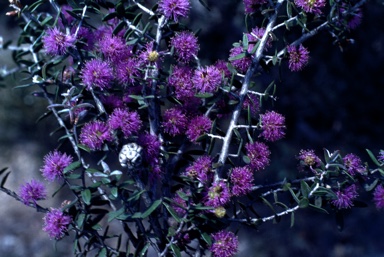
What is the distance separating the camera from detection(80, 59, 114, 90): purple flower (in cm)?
97

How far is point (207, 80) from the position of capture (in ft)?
3.25

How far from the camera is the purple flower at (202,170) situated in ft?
3.32

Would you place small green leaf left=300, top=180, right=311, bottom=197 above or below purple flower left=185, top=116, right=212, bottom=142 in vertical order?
below

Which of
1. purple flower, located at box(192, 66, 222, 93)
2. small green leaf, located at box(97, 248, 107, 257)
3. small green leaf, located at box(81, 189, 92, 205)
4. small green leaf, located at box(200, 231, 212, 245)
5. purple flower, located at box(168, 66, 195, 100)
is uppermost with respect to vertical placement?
purple flower, located at box(192, 66, 222, 93)

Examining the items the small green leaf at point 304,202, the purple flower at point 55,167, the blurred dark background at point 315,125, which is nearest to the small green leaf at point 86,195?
the purple flower at point 55,167

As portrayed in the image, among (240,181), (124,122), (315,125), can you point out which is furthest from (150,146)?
(315,125)

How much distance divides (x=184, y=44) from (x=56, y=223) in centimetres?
42

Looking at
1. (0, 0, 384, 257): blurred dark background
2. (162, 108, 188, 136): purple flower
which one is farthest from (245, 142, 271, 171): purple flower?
(0, 0, 384, 257): blurred dark background

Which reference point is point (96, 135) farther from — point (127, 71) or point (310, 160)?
point (310, 160)

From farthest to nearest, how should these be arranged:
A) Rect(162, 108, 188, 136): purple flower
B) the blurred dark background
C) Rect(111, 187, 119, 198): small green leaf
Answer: the blurred dark background < Rect(162, 108, 188, 136): purple flower < Rect(111, 187, 119, 198): small green leaf

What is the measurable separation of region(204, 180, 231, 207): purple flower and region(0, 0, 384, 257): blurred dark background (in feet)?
4.33

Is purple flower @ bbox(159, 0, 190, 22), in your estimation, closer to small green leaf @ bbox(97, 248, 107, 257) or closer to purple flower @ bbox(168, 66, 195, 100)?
purple flower @ bbox(168, 66, 195, 100)

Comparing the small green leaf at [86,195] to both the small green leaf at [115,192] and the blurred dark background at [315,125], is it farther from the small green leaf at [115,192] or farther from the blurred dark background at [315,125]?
the blurred dark background at [315,125]

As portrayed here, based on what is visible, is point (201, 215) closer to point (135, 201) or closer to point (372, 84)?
point (135, 201)
